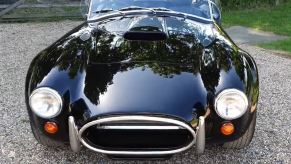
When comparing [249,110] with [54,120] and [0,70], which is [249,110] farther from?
[0,70]

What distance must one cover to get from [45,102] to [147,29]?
122 centimetres

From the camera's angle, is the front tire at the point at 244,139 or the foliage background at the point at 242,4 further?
the foliage background at the point at 242,4

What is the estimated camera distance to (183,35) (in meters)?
3.77

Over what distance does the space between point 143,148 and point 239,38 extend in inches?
223

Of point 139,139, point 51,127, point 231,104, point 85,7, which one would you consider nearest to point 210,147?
point 231,104

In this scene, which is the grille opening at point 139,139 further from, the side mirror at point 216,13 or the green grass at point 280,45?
the green grass at point 280,45

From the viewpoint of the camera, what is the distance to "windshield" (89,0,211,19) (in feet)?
14.2

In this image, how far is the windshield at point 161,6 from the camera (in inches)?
171

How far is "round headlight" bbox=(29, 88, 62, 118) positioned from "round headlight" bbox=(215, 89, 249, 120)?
1.13 metres

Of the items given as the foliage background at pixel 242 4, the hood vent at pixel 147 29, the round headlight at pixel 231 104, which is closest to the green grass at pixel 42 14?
the foliage background at pixel 242 4

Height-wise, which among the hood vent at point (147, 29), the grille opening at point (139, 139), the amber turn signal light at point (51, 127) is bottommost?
the amber turn signal light at point (51, 127)

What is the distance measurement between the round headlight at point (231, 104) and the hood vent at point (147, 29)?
0.91m

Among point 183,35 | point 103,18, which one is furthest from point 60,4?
point 183,35

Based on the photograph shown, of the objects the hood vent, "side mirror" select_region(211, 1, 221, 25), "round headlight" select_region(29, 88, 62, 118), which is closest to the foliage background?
"side mirror" select_region(211, 1, 221, 25)
